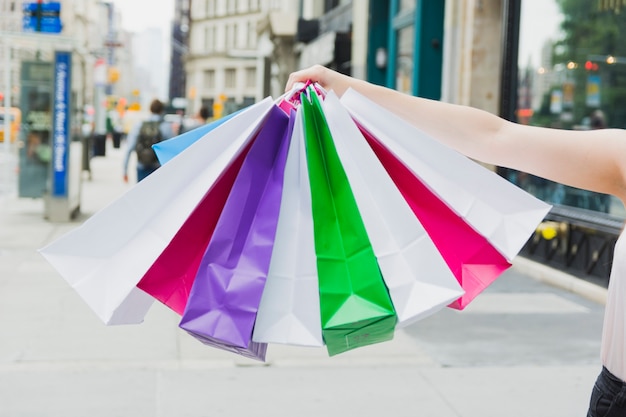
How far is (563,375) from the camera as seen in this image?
5.96m

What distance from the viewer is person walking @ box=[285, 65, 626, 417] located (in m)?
2.36

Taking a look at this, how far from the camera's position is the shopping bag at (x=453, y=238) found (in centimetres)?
256

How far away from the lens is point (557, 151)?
2.51 metres

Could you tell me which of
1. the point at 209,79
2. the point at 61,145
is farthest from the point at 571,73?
the point at 209,79

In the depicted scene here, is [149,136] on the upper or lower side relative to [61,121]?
lower

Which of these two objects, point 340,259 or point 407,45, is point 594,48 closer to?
point 407,45

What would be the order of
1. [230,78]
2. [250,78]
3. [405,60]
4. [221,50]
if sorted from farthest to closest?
[221,50] < [230,78] < [250,78] < [405,60]

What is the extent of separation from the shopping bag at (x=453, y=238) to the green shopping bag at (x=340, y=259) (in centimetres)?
18

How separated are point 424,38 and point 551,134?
38.9 feet

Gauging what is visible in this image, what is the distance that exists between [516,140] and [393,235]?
0.49m

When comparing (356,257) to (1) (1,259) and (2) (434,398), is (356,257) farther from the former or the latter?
(1) (1,259)

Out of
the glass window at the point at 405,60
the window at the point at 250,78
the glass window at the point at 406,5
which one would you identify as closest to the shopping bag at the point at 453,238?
the glass window at the point at 405,60

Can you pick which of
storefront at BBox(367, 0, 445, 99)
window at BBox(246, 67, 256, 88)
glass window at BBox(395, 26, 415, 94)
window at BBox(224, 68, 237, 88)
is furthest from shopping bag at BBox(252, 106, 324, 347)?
window at BBox(224, 68, 237, 88)

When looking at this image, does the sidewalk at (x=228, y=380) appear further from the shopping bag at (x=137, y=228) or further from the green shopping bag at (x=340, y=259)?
the green shopping bag at (x=340, y=259)
